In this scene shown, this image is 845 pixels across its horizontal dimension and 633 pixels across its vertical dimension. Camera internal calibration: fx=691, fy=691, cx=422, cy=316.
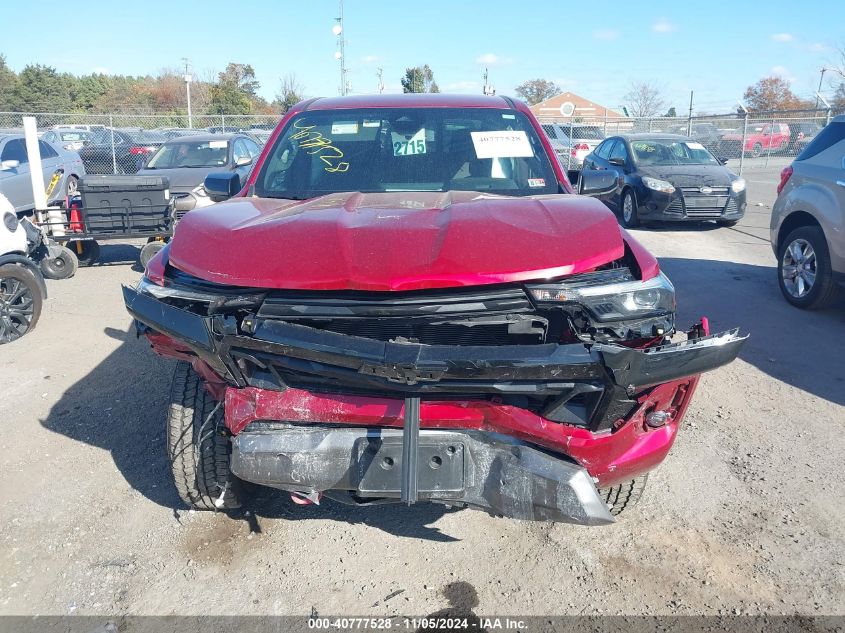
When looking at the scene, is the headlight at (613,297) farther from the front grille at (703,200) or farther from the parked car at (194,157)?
the front grille at (703,200)

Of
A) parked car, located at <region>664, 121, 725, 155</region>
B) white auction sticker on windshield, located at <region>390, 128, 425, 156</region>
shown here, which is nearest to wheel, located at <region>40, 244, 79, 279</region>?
white auction sticker on windshield, located at <region>390, 128, 425, 156</region>

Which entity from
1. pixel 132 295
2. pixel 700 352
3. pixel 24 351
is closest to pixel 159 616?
pixel 132 295

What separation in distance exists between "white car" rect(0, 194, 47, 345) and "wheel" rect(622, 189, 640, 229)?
360 inches

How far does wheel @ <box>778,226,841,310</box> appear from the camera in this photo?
21.4ft

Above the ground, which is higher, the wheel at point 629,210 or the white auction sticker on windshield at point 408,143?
the white auction sticker on windshield at point 408,143

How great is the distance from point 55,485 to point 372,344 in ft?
7.73

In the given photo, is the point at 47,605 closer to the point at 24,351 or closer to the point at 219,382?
the point at 219,382

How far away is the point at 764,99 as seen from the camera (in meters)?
52.6

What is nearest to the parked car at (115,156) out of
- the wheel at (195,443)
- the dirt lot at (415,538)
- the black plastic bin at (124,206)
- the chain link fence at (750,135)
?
the black plastic bin at (124,206)

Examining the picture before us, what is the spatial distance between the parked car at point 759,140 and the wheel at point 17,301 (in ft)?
78.0

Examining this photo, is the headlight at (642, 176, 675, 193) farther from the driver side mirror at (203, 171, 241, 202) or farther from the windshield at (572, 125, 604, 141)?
the windshield at (572, 125, 604, 141)

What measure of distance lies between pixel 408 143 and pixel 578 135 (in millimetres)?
20609

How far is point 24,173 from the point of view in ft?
39.7

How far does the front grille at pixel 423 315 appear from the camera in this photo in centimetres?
255
